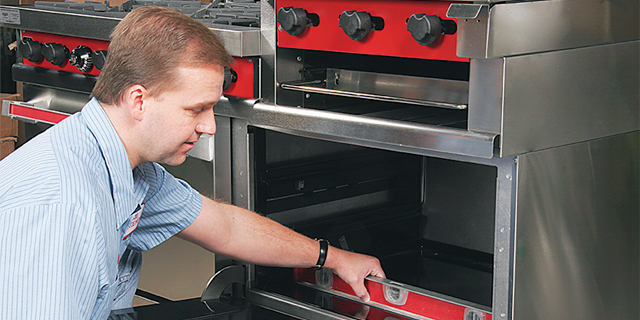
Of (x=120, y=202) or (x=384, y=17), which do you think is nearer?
(x=120, y=202)

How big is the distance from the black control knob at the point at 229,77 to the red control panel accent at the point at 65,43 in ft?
1.55

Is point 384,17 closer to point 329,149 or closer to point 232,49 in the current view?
point 232,49

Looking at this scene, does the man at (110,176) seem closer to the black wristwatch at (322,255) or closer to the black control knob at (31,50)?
the black wristwatch at (322,255)

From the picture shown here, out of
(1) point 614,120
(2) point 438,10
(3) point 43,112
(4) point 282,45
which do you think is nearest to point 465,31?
(2) point 438,10

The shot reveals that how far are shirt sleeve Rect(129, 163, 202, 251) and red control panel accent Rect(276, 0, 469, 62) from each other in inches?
14.8

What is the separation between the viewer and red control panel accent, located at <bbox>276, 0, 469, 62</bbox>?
3.93ft

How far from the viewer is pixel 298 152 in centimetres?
171

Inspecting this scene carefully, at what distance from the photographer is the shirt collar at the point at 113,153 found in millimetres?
1056

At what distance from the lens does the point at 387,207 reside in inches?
75.7

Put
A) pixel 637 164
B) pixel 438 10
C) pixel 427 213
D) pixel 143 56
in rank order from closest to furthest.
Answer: pixel 143 56
pixel 438 10
pixel 637 164
pixel 427 213

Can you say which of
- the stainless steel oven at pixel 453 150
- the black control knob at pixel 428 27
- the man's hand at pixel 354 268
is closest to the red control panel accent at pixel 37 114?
the stainless steel oven at pixel 453 150

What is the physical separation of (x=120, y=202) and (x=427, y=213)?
1098 millimetres

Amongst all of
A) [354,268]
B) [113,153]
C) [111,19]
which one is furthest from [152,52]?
[111,19]

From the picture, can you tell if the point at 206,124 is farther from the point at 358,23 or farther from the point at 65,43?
the point at 65,43
